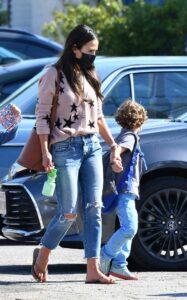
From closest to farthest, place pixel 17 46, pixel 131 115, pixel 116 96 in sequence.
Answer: pixel 131 115 → pixel 116 96 → pixel 17 46

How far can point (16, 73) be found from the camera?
12188 millimetres

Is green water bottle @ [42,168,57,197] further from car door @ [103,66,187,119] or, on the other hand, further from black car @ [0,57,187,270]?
car door @ [103,66,187,119]

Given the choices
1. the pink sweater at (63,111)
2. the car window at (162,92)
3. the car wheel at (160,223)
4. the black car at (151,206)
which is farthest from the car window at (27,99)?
the pink sweater at (63,111)

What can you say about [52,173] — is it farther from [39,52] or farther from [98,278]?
[39,52]

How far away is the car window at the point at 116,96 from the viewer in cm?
972

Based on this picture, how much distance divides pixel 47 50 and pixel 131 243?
7.23m

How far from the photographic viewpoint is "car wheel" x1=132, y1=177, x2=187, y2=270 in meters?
8.17

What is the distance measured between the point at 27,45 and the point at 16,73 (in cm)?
280

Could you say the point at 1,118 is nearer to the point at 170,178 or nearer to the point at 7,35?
the point at 170,178

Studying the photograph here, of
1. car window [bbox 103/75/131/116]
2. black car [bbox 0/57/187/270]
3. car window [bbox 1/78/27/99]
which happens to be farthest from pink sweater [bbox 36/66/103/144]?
car window [bbox 1/78/27/99]

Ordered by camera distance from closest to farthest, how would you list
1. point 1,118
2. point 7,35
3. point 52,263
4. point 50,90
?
point 50,90
point 1,118
point 52,263
point 7,35

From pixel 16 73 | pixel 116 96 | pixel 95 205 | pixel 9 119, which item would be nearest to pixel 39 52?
pixel 16 73

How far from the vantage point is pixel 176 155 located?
8.21 m

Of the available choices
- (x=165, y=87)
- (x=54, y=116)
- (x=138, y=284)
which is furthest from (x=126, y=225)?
(x=165, y=87)
